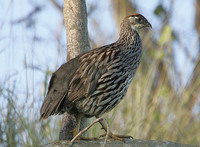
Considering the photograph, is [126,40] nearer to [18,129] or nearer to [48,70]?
[48,70]

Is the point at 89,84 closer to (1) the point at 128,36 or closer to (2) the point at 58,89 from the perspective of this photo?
(2) the point at 58,89

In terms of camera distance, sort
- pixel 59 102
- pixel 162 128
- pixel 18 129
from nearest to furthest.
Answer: pixel 59 102
pixel 18 129
pixel 162 128

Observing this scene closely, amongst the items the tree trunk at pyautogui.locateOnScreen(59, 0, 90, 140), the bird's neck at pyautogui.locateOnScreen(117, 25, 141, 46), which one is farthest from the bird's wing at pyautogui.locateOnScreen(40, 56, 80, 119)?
the bird's neck at pyautogui.locateOnScreen(117, 25, 141, 46)

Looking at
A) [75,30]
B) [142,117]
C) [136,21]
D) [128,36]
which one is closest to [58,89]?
[75,30]

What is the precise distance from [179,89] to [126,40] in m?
2.35

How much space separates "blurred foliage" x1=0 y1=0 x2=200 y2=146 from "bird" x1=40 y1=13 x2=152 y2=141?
3.09ft

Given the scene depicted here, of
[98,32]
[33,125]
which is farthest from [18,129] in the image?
[98,32]

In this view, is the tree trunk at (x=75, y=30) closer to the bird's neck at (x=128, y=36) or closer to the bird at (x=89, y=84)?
the bird at (x=89, y=84)

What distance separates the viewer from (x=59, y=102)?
4.41 metres

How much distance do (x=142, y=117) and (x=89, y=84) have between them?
2.25 m

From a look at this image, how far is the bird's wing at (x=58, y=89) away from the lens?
4.38 meters

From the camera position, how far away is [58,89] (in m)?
4.51

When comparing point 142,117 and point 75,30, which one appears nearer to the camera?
point 75,30

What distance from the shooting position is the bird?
177 inches
